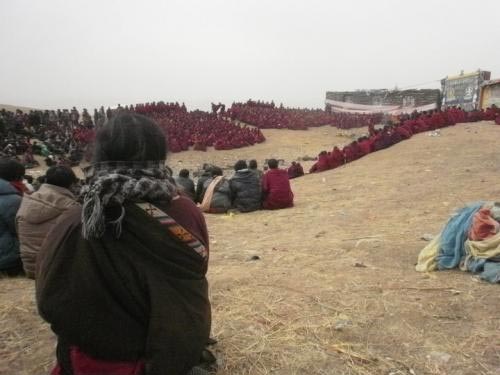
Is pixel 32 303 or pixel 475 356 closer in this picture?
pixel 475 356

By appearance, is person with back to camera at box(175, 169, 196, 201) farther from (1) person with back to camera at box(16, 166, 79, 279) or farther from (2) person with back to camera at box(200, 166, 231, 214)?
(1) person with back to camera at box(16, 166, 79, 279)

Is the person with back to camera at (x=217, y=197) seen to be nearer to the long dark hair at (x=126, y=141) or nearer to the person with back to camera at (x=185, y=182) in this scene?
the person with back to camera at (x=185, y=182)

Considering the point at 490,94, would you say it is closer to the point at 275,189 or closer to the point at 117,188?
the point at 275,189

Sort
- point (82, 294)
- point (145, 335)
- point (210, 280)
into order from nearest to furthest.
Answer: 1. point (82, 294)
2. point (145, 335)
3. point (210, 280)

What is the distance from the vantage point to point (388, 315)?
3.39 metres

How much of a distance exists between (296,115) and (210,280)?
2145 centimetres

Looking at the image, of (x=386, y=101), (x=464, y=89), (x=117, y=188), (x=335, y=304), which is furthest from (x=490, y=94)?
(x=117, y=188)

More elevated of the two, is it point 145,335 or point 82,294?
point 82,294

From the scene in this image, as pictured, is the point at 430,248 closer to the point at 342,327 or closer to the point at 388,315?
the point at 388,315

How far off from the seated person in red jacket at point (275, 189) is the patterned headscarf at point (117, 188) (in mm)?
6581

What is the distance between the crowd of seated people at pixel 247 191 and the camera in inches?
340

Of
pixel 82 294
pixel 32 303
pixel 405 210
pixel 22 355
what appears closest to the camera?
pixel 82 294

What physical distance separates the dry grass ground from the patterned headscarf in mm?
1337

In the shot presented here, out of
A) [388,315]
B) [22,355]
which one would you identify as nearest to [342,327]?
[388,315]
